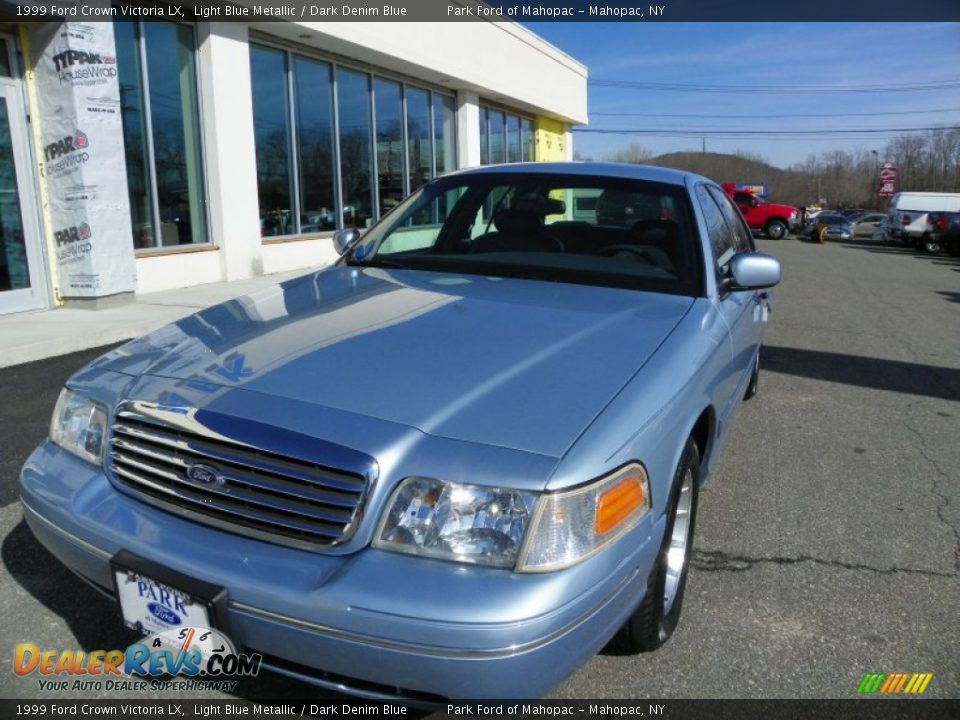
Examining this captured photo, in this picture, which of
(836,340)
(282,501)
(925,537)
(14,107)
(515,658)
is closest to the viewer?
(515,658)

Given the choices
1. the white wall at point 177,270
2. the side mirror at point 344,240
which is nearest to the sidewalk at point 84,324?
the white wall at point 177,270

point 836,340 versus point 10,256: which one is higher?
point 10,256

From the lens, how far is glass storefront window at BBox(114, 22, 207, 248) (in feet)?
29.0

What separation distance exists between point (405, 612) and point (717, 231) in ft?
9.11

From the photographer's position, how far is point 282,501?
1.85 metres

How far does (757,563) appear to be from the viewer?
311 cm

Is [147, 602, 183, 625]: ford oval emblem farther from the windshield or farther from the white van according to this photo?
the white van

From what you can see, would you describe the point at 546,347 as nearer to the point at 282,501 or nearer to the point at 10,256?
the point at 282,501

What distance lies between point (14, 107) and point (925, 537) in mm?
8509

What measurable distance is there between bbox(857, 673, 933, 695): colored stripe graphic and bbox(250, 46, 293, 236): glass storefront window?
1050cm

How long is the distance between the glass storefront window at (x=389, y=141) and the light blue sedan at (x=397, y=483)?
1249 cm

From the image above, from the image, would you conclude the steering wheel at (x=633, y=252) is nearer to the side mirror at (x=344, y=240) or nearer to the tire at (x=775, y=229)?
the side mirror at (x=344, y=240)

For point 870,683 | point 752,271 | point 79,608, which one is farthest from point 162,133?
point 870,683

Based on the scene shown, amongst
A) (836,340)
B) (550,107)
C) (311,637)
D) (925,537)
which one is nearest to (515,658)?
(311,637)
